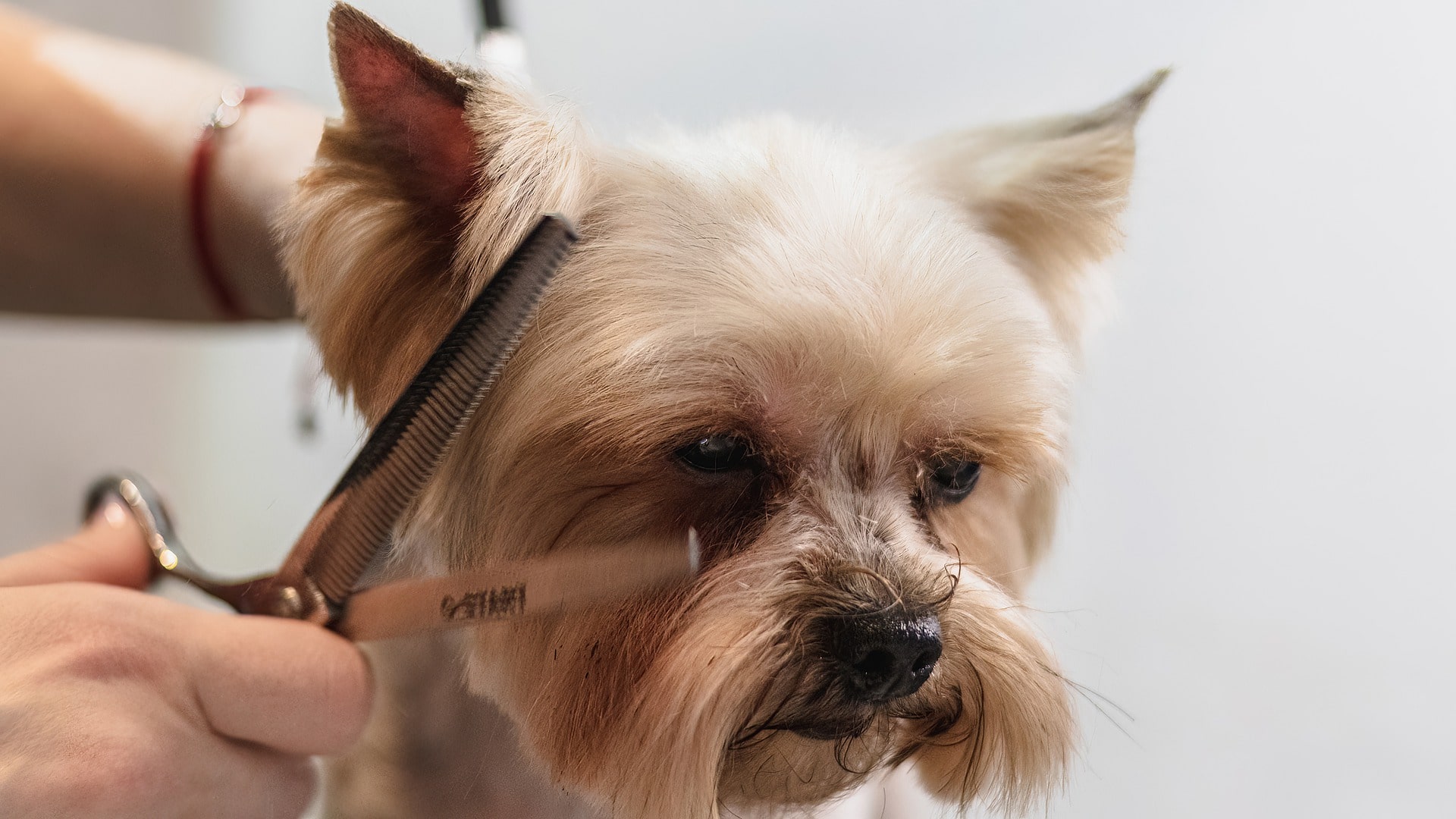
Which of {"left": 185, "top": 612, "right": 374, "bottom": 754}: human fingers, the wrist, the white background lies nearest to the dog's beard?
{"left": 185, "top": 612, "right": 374, "bottom": 754}: human fingers

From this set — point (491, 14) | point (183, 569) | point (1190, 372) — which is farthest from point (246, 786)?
point (1190, 372)

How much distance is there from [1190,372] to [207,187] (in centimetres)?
80

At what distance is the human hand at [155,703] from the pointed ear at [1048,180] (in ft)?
Answer: 1.69

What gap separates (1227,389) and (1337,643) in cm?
21

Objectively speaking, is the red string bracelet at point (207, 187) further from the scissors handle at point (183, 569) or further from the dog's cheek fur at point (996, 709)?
the dog's cheek fur at point (996, 709)

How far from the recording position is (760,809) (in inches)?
26.6

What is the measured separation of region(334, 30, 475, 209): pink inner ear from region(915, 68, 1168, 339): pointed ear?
1.10 ft

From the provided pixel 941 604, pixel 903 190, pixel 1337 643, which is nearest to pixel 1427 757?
pixel 1337 643

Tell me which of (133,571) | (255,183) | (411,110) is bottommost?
(133,571)

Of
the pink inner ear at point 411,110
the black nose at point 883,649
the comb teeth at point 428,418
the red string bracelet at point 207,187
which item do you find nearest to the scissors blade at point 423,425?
the comb teeth at point 428,418

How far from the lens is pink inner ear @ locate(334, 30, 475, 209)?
49 cm

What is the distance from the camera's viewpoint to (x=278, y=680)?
0.49 m

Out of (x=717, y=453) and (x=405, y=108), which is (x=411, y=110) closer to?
(x=405, y=108)

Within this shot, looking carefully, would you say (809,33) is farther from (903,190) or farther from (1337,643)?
(1337,643)
